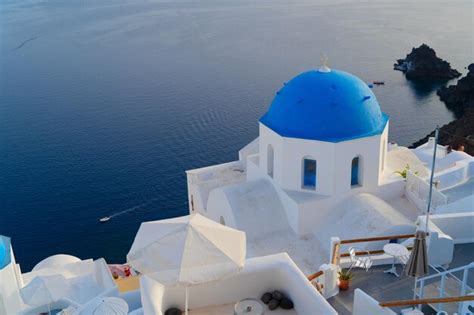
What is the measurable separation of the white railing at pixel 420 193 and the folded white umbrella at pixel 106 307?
1311 centimetres

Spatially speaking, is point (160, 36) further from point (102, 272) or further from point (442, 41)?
Result: point (102, 272)

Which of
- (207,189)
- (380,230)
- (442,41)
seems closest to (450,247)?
(380,230)

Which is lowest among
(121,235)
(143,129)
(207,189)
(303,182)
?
(121,235)

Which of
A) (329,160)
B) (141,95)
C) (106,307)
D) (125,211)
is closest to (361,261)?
(329,160)

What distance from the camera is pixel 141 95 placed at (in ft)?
194

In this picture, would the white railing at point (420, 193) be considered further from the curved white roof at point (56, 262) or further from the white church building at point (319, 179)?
the curved white roof at point (56, 262)

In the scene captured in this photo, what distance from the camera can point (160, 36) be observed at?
86.4 m

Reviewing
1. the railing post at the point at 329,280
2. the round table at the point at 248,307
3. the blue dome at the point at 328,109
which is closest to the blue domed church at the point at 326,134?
the blue dome at the point at 328,109

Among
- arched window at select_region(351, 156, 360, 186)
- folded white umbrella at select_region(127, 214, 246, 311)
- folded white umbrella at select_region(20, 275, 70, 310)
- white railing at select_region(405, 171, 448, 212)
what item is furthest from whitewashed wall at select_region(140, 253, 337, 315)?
white railing at select_region(405, 171, 448, 212)

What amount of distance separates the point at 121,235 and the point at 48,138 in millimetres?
16965

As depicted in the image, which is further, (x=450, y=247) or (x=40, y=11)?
(x=40, y=11)

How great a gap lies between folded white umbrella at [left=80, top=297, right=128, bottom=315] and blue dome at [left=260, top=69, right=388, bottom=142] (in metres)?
10.7

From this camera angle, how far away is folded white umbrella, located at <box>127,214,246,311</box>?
10297mm

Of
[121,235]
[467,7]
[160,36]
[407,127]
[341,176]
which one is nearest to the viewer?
[341,176]
